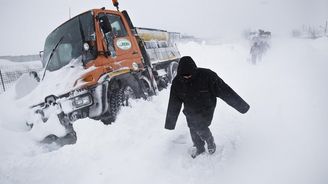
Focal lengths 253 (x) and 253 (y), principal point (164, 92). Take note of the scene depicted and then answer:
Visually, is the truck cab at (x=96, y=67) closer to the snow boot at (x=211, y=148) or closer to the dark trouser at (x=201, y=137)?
the dark trouser at (x=201, y=137)

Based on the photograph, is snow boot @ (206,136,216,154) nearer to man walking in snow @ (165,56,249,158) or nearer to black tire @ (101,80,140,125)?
man walking in snow @ (165,56,249,158)

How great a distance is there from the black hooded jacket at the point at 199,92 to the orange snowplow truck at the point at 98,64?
4.94 feet

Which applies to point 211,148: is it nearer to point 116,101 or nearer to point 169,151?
point 169,151

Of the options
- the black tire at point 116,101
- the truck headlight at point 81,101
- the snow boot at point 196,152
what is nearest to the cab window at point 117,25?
the black tire at point 116,101

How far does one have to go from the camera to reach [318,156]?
10.6 ft

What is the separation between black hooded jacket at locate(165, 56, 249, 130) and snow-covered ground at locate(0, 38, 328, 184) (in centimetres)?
64

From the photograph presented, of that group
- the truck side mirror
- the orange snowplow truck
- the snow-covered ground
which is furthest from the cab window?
the snow-covered ground

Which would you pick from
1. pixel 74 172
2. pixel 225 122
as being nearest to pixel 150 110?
pixel 225 122

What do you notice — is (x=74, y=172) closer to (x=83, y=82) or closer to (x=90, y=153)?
(x=90, y=153)

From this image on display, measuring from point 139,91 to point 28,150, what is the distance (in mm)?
2270

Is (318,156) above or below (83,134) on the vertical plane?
below

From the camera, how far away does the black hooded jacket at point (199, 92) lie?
3.21 metres

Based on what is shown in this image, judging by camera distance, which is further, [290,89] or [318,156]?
[290,89]

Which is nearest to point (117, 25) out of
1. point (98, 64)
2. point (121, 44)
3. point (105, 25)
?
point (121, 44)
